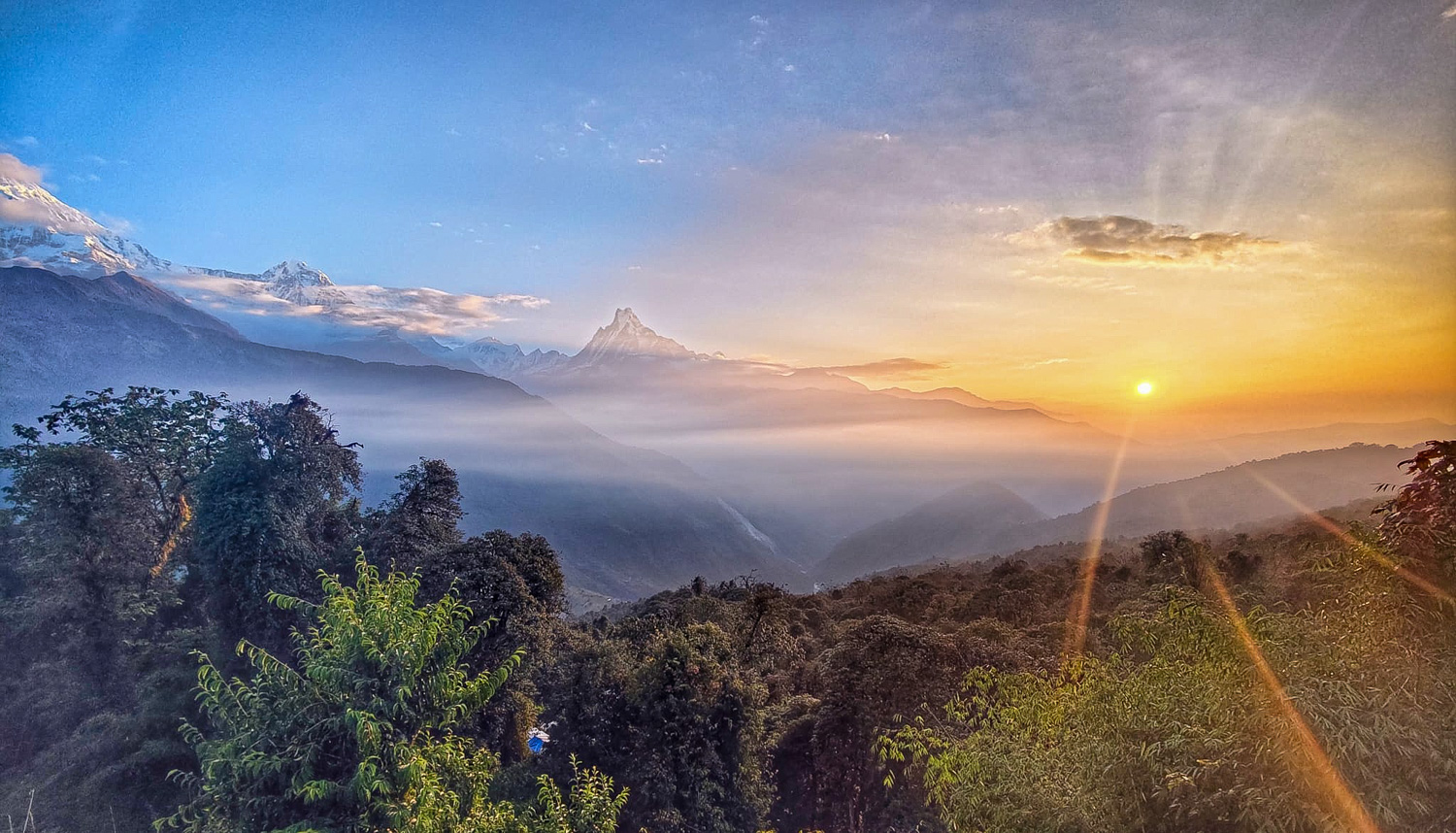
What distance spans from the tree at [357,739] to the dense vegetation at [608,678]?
0.17 feet

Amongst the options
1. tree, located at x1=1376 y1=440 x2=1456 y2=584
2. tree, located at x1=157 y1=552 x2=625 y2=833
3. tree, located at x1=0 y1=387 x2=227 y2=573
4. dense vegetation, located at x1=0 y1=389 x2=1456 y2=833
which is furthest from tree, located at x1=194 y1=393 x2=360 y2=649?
tree, located at x1=1376 y1=440 x2=1456 y2=584

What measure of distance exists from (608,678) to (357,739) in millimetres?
12424

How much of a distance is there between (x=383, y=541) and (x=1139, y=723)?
30.5 m

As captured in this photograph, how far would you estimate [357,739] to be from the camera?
8188mm

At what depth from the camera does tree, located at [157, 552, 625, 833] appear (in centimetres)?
777

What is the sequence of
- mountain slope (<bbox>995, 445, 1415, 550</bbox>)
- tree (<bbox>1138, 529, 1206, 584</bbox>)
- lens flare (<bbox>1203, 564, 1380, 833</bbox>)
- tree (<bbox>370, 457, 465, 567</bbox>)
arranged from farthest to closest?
mountain slope (<bbox>995, 445, 1415, 550</bbox>)
tree (<bbox>1138, 529, 1206, 584</bbox>)
tree (<bbox>370, 457, 465, 567</bbox>)
lens flare (<bbox>1203, 564, 1380, 833</bbox>)

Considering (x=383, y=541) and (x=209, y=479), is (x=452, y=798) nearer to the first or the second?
(x=383, y=541)

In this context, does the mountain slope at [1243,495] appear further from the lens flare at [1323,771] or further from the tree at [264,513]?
the lens flare at [1323,771]

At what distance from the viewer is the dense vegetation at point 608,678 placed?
6.36m

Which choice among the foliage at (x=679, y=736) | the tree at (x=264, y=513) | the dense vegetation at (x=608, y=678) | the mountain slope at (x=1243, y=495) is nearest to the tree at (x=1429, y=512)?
the dense vegetation at (x=608, y=678)

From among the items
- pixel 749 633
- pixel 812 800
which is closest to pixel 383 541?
pixel 749 633

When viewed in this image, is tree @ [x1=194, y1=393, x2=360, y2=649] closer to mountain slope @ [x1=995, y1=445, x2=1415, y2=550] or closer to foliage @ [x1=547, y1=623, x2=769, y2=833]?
foliage @ [x1=547, y1=623, x2=769, y2=833]

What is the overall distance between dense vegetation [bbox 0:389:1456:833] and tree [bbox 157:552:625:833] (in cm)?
5

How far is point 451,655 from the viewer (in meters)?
9.40
